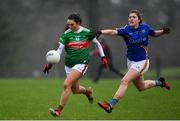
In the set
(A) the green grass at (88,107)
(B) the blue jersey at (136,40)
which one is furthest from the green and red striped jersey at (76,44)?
(A) the green grass at (88,107)

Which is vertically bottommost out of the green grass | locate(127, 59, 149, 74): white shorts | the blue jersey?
the green grass

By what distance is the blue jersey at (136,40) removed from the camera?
13633 mm

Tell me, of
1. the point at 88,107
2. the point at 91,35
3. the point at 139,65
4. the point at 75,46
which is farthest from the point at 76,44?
the point at 88,107

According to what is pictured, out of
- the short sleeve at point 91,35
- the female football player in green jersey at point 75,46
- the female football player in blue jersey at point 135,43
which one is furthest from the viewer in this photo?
the female football player in blue jersey at point 135,43

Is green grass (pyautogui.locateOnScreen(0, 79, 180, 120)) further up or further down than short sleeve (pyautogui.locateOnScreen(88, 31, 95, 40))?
further down

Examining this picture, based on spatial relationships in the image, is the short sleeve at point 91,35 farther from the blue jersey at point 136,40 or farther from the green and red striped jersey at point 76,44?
the blue jersey at point 136,40

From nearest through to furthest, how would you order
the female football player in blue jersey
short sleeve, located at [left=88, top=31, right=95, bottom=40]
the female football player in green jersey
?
1. the female football player in green jersey
2. short sleeve, located at [left=88, top=31, right=95, bottom=40]
3. the female football player in blue jersey

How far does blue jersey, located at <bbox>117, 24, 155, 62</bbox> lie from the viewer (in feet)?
44.7

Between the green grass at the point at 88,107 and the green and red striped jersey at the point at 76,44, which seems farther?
the green grass at the point at 88,107

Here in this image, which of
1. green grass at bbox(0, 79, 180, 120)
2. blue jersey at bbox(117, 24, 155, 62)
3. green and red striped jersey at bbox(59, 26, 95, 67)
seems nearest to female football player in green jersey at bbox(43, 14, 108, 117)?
green and red striped jersey at bbox(59, 26, 95, 67)

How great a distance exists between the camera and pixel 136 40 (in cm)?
1365

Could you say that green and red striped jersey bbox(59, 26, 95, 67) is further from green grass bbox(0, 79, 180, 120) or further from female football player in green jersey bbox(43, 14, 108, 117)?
green grass bbox(0, 79, 180, 120)

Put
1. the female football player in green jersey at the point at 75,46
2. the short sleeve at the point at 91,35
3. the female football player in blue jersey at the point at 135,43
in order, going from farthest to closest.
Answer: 1. the female football player in blue jersey at the point at 135,43
2. the short sleeve at the point at 91,35
3. the female football player in green jersey at the point at 75,46

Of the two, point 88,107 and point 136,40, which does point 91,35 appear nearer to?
point 136,40
